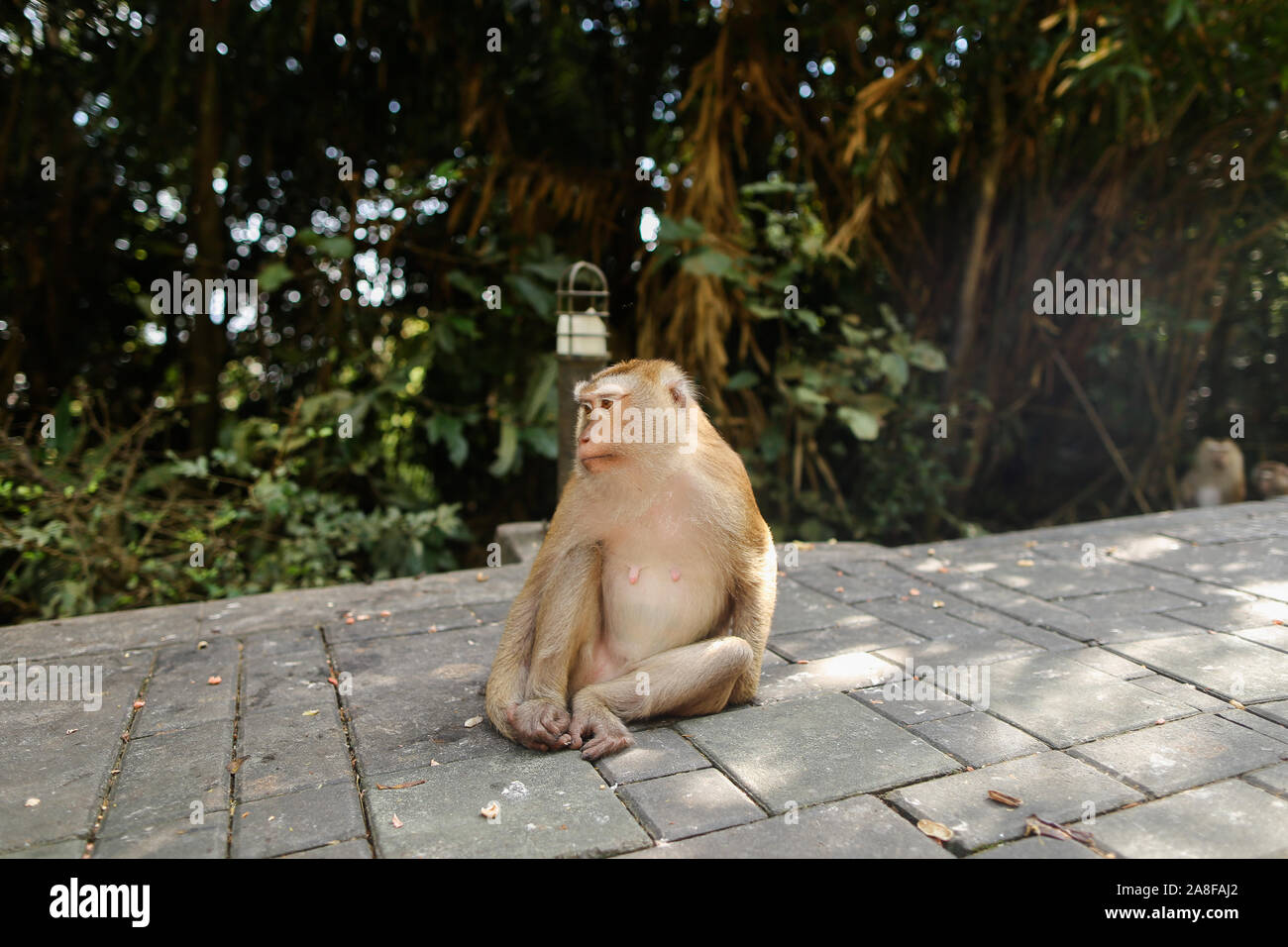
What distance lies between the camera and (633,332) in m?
6.39

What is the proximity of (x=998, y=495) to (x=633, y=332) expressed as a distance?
3.81m

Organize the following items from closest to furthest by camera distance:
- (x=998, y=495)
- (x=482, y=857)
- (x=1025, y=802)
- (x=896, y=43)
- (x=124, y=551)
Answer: (x=482, y=857) < (x=1025, y=802) < (x=124, y=551) < (x=896, y=43) < (x=998, y=495)

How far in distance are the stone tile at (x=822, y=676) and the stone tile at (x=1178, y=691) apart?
30.6 inches

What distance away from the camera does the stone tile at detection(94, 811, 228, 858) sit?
2.03m

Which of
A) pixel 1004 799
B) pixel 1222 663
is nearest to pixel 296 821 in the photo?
pixel 1004 799

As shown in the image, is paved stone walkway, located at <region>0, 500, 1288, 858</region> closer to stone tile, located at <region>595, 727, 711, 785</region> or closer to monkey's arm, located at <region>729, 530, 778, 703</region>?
stone tile, located at <region>595, 727, 711, 785</region>

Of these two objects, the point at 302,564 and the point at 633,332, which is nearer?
the point at 302,564

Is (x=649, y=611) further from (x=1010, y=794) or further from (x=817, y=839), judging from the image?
(x=1010, y=794)

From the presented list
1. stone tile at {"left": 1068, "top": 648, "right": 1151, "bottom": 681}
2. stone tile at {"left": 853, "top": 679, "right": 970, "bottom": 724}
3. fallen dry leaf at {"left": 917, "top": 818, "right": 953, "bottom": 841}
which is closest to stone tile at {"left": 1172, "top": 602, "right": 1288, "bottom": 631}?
stone tile at {"left": 1068, "top": 648, "right": 1151, "bottom": 681}

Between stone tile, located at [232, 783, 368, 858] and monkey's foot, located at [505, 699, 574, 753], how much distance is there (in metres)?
0.47

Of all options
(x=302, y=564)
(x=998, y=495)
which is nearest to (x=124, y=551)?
(x=302, y=564)

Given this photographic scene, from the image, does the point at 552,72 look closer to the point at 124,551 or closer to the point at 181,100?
the point at 181,100

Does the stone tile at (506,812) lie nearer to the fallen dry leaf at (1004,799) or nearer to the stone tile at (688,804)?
the stone tile at (688,804)

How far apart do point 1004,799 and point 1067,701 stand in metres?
0.75
